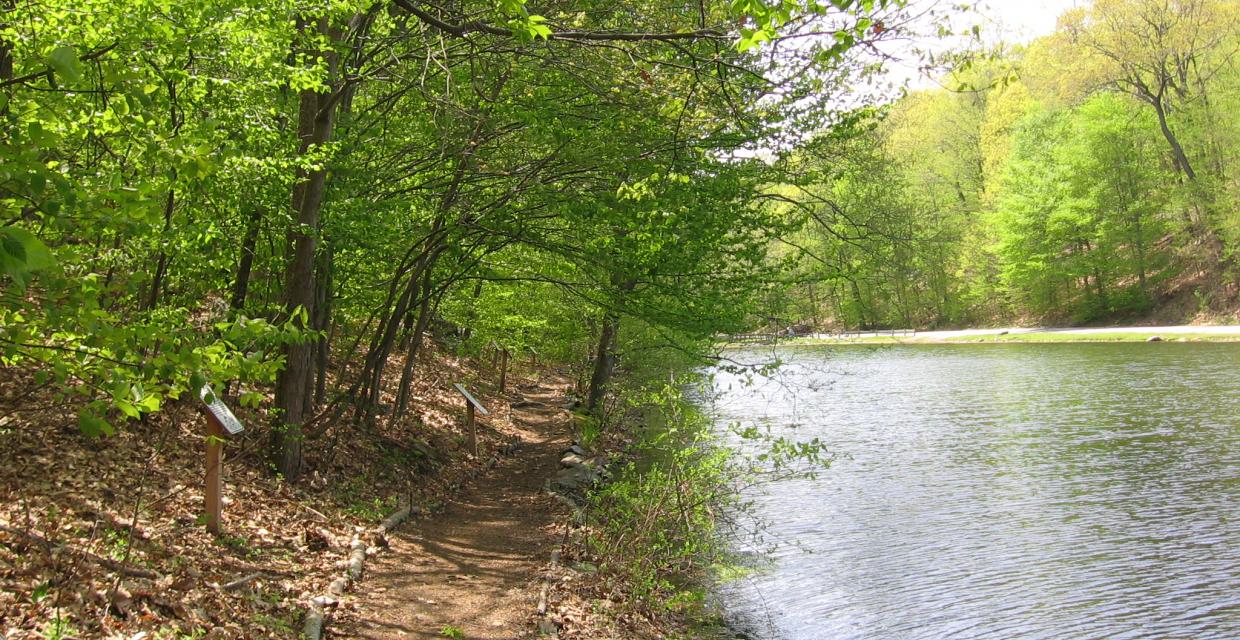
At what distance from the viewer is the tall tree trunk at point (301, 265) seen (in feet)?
29.0

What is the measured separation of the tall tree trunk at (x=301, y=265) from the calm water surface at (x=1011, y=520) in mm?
4820

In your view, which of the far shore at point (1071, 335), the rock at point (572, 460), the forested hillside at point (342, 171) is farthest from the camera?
the far shore at point (1071, 335)

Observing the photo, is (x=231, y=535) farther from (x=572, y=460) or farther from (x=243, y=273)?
(x=572, y=460)

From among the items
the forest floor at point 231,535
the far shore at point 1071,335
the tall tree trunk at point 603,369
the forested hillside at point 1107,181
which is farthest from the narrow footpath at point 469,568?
the forested hillside at point 1107,181

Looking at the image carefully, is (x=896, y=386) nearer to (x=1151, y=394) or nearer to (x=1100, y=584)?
(x=1151, y=394)

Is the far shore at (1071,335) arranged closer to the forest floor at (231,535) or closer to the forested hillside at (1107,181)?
the forested hillside at (1107,181)

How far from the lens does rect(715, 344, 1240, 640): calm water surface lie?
9070 millimetres

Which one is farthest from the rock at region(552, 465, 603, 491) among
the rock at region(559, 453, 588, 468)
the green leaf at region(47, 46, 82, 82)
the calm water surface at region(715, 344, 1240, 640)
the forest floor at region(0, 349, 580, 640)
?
Result: the green leaf at region(47, 46, 82, 82)

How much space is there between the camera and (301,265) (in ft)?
29.5

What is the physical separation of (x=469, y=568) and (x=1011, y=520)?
7817mm

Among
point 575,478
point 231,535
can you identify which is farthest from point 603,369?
point 231,535

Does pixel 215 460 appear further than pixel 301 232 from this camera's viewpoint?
No

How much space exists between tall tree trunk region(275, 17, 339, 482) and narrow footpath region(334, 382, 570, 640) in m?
1.45

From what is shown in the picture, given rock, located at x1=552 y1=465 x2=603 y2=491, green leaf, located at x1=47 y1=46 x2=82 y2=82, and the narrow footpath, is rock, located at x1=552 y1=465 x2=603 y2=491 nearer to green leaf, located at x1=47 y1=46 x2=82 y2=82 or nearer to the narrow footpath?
the narrow footpath
